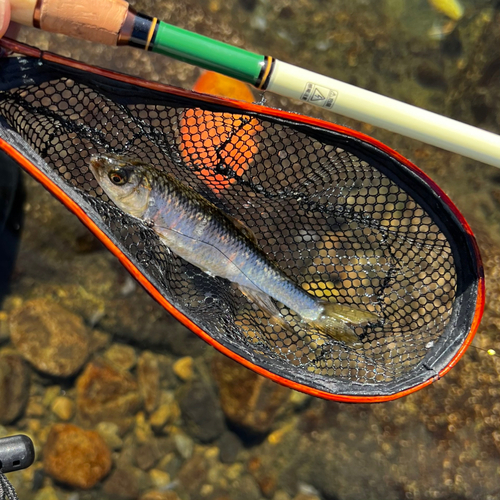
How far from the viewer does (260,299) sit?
101 inches

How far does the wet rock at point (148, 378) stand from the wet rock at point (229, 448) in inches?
21.7

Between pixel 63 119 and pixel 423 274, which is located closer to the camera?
pixel 63 119

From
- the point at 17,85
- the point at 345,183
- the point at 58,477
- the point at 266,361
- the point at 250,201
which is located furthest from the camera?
the point at 58,477

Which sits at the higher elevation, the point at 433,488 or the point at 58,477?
the point at 433,488

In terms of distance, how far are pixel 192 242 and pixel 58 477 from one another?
2.00 meters

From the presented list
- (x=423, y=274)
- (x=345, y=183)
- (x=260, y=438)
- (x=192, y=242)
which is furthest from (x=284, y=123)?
(x=260, y=438)

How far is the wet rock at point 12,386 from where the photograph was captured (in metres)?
3.14

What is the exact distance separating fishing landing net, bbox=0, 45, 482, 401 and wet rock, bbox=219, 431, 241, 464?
40.2 inches

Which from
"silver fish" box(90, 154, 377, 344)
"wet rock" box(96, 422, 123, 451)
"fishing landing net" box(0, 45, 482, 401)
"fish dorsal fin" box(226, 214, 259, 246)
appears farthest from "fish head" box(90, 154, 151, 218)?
"wet rock" box(96, 422, 123, 451)

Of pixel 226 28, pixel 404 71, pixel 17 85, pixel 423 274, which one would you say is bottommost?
pixel 423 274

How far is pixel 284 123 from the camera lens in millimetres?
2178

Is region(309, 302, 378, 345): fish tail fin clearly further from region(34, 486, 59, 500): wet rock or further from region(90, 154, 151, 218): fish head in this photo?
region(34, 486, 59, 500): wet rock

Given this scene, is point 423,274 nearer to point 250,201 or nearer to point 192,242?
point 250,201

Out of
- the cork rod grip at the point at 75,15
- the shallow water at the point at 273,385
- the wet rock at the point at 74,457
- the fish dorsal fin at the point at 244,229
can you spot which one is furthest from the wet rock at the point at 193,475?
the cork rod grip at the point at 75,15
